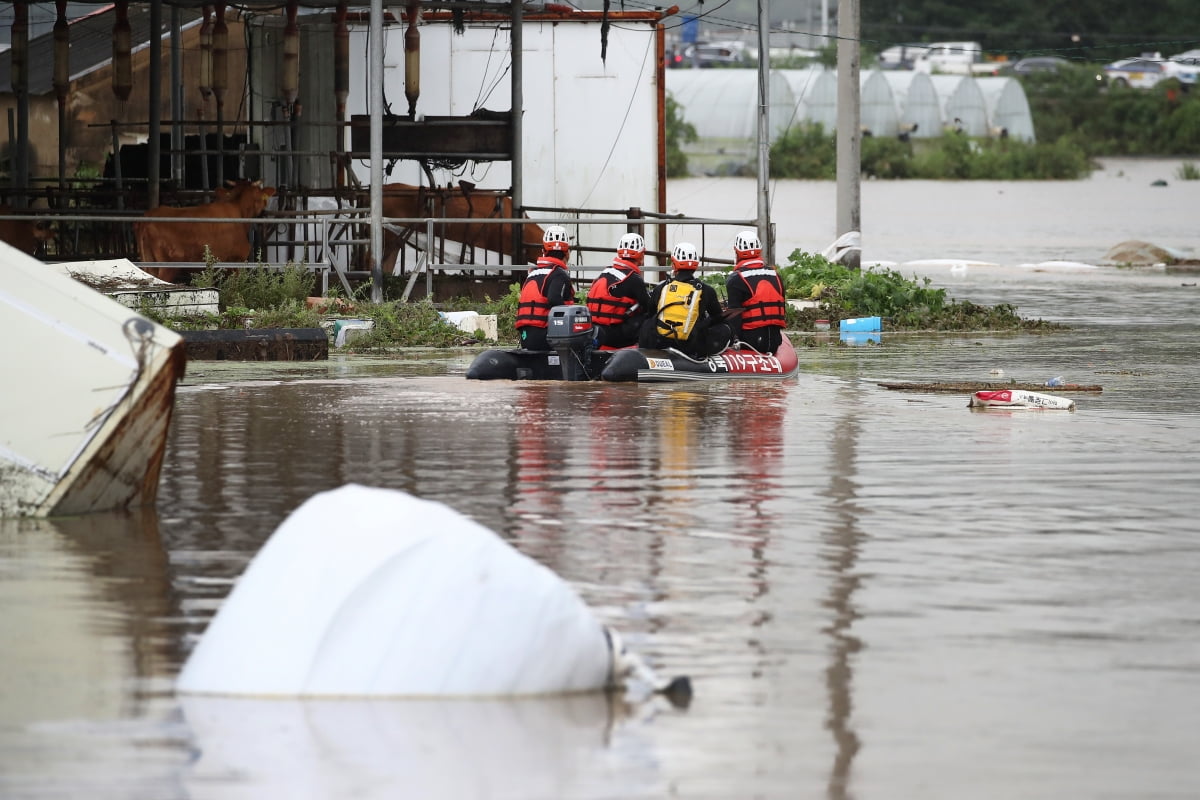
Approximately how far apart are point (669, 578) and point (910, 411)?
752cm

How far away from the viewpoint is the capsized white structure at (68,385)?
10141 millimetres

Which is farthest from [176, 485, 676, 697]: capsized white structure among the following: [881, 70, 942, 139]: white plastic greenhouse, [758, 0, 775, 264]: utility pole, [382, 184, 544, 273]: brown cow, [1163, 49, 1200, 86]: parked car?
[1163, 49, 1200, 86]: parked car

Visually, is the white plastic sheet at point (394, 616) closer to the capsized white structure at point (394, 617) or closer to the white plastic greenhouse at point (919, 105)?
the capsized white structure at point (394, 617)

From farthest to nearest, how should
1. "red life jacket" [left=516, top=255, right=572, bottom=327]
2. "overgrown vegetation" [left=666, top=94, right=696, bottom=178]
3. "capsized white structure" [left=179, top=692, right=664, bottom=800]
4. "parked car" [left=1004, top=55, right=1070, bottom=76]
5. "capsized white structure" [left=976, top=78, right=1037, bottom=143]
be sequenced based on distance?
"parked car" [left=1004, top=55, right=1070, bottom=76] → "capsized white structure" [left=976, top=78, right=1037, bottom=143] → "overgrown vegetation" [left=666, top=94, right=696, bottom=178] → "red life jacket" [left=516, top=255, right=572, bottom=327] → "capsized white structure" [left=179, top=692, right=664, bottom=800]

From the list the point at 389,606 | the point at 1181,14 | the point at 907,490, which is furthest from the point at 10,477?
the point at 1181,14

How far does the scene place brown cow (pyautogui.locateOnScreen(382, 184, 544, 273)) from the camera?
27797mm

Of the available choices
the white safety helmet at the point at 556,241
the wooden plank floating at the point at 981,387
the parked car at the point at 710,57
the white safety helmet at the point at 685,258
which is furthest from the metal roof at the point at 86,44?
the parked car at the point at 710,57

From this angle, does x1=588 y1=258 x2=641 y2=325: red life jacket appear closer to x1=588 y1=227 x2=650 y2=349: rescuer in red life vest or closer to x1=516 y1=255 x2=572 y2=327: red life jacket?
x1=588 y1=227 x2=650 y2=349: rescuer in red life vest

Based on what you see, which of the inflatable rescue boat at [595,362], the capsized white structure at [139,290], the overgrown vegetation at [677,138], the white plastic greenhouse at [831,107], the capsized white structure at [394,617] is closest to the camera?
the capsized white structure at [394,617]

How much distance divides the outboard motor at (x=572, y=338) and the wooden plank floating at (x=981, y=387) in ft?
8.88

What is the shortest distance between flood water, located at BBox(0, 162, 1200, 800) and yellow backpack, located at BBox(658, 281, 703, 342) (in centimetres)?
63

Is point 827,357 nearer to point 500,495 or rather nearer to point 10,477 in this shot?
point 500,495

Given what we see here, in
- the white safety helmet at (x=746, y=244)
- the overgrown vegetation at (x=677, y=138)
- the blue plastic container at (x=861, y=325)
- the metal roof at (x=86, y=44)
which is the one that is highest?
the overgrown vegetation at (x=677, y=138)

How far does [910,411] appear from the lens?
1625cm
